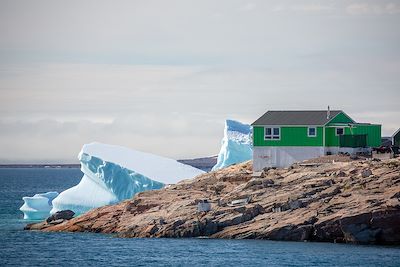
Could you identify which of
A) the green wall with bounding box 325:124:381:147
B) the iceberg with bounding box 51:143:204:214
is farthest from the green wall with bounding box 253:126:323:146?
the iceberg with bounding box 51:143:204:214

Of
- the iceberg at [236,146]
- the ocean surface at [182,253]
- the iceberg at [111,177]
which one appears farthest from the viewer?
the iceberg at [236,146]

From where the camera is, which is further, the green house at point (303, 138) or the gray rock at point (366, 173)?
the green house at point (303, 138)

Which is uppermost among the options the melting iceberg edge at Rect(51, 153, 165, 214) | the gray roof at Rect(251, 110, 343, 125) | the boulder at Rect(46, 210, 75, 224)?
the gray roof at Rect(251, 110, 343, 125)

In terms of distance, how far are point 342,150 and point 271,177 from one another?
6.77 m

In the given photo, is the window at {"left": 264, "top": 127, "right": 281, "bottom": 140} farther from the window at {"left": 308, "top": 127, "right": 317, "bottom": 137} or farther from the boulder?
the boulder

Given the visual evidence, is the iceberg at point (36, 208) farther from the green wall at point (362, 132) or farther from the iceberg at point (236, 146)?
the green wall at point (362, 132)

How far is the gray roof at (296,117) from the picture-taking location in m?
74.4

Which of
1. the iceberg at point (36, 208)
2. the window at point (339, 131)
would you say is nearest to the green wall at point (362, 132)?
the window at point (339, 131)

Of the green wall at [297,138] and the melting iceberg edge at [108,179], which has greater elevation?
the green wall at [297,138]

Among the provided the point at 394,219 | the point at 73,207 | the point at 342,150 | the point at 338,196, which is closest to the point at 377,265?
the point at 394,219

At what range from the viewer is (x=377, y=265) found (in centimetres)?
5231

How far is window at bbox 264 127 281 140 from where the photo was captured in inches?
2938

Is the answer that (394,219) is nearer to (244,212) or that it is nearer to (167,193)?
(244,212)

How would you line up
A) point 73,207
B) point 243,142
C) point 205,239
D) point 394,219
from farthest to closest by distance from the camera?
point 243,142
point 73,207
point 205,239
point 394,219
